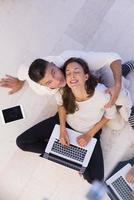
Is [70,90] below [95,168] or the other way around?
the other way around

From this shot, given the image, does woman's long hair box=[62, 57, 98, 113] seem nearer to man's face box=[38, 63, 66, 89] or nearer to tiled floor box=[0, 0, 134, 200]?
man's face box=[38, 63, 66, 89]

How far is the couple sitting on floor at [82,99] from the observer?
1869 mm

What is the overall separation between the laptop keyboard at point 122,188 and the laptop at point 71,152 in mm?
186

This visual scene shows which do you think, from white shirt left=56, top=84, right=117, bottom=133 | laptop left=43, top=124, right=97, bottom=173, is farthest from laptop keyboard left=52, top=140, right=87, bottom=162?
white shirt left=56, top=84, right=117, bottom=133

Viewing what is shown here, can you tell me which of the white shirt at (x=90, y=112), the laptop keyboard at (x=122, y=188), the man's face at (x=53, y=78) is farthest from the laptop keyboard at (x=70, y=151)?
the man's face at (x=53, y=78)

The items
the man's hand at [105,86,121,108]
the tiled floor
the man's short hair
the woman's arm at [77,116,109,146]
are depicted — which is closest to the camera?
the man's short hair

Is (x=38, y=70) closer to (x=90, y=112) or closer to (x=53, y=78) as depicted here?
(x=53, y=78)

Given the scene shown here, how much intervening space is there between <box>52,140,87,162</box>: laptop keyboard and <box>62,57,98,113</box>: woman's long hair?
20 cm

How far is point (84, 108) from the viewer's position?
2074mm

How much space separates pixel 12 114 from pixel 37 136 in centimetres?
23

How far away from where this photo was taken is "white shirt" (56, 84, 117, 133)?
2.02m

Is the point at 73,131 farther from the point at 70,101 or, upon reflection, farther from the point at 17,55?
the point at 17,55

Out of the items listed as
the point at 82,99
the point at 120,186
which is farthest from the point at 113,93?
the point at 120,186

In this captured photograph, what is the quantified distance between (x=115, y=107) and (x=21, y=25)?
789 millimetres
